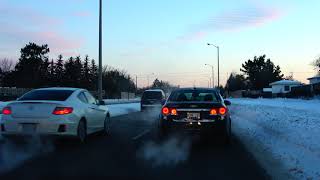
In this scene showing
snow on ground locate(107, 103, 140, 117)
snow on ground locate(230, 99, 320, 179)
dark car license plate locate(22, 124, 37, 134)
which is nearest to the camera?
snow on ground locate(230, 99, 320, 179)

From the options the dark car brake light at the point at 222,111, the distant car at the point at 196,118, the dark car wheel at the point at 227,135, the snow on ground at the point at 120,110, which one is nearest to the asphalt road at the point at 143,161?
the dark car wheel at the point at 227,135

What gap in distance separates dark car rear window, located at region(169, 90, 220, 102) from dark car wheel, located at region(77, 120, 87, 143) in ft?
8.33

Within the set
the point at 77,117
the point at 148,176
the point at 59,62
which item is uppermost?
the point at 59,62

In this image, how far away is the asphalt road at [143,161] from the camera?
8344 mm

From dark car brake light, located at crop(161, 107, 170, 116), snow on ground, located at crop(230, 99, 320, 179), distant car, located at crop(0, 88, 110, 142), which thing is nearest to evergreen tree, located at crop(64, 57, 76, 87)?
snow on ground, located at crop(230, 99, 320, 179)

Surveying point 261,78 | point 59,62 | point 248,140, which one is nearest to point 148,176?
point 248,140

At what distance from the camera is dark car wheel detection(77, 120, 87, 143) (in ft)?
41.6

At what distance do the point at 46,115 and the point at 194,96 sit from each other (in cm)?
439

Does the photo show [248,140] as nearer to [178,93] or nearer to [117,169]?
[178,93]

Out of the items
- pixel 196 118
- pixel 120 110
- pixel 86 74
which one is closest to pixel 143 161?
pixel 196 118

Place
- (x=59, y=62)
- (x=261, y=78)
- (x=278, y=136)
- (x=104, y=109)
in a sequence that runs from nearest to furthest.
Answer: (x=278, y=136)
(x=104, y=109)
(x=59, y=62)
(x=261, y=78)

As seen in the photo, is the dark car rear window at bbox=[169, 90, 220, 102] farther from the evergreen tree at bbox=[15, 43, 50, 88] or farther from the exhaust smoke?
the evergreen tree at bbox=[15, 43, 50, 88]

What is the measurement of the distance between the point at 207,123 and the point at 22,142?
15.4 ft

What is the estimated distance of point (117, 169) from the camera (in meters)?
8.84
